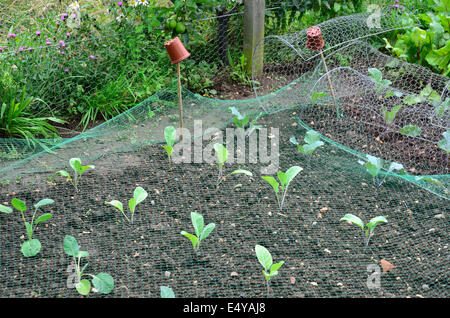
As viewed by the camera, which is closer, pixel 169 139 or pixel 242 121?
pixel 169 139

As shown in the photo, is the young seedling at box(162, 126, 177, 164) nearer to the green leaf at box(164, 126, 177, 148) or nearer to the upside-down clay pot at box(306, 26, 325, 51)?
the green leaf at box(164, 126, 177, 148)

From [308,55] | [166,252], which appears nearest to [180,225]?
[166,252]

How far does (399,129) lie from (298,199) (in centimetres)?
104

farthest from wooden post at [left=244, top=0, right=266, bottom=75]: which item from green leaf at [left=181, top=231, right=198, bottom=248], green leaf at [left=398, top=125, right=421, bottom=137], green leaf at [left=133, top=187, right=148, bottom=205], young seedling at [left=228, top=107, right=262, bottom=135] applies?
green leaf at [left=181, top=231, right=198, bottom=248]

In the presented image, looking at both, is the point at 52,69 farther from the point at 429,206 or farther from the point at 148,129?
the point at 429,206

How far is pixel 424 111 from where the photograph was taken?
3482 millimetres

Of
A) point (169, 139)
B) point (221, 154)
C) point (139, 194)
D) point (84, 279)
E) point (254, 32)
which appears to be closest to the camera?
point (84, 279)

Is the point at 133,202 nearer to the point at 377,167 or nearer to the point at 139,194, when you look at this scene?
the point at 139,194

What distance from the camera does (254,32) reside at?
13.4 feet

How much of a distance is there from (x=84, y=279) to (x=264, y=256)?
83cm

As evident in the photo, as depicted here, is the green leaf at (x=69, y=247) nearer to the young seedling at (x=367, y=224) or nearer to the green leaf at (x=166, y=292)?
the green leaf at (x=166, y=292)

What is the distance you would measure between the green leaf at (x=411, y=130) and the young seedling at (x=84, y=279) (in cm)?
207

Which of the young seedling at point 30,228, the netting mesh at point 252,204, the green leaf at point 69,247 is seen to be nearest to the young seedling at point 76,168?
the netting mesh at point 252,204

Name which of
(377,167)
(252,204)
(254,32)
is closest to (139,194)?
(252,204)
